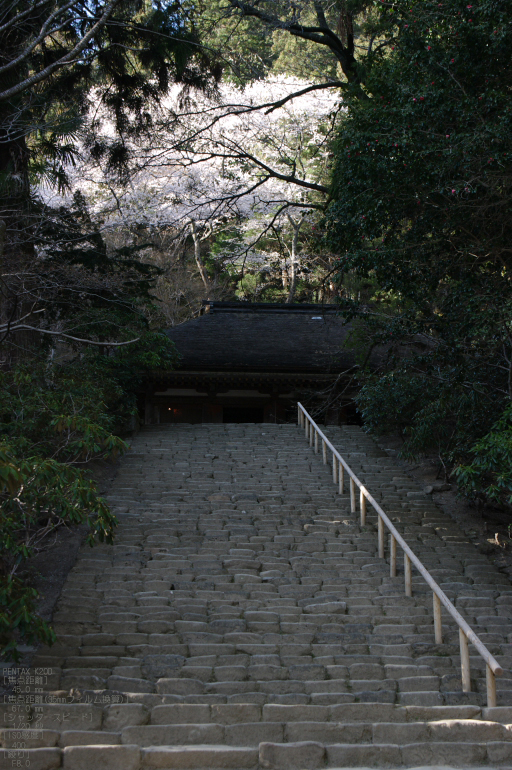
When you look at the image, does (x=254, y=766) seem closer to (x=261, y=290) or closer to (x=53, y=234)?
(x=53, y=234)

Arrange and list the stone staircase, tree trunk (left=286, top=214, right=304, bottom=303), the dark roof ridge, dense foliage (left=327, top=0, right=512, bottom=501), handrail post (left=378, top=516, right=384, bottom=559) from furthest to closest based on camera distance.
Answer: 1. tree trunk (left=286, top=214, right=304, bottom=303)
2. the dark roof ridge
3. handrail post (left=378, top=516, right=384, bottom=559)
4. dense foliage (left=327, top=0, right=512, bottom=501)
5. the stone staircase

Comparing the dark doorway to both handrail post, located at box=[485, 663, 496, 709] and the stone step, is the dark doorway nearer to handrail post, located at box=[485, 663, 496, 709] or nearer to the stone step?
handrail post, located at box=[485, 663, 496, 709]

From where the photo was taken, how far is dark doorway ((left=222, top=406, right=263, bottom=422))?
21172 mm

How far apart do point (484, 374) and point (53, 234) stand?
9.15 m

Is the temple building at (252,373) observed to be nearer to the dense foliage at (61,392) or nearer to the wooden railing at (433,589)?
the dense foliage at (61,392)

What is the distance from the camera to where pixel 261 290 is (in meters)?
33.0

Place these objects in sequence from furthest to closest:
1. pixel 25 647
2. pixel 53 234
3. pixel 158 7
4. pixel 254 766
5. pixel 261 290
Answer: pixel 261 290 < pixel 53 234 < pixel 158 7 < pixel 25 647 < pixel 254 766

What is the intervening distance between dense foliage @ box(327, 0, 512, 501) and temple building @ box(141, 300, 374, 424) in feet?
21.5

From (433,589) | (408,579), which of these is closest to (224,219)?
(408,579)

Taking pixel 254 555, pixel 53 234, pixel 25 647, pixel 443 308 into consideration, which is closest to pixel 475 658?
pixel 254 555

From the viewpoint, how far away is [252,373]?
19.0 metres

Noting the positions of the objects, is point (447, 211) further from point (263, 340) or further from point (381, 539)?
point (263, 340)

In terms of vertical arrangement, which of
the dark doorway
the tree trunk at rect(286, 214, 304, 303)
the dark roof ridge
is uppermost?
the tree trunk at rect(286, 214, 304, 303)

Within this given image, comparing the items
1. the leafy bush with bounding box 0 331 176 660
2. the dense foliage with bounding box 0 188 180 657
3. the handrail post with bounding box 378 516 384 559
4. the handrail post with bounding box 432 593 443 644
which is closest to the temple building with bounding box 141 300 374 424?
the dense foliage with bounding box 0 188 180 657
